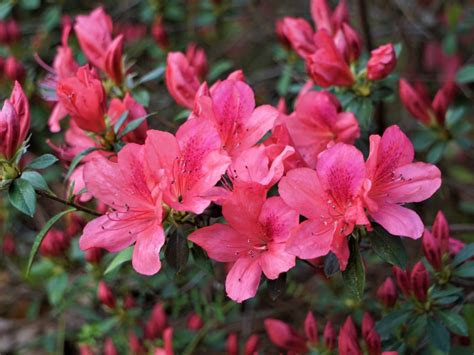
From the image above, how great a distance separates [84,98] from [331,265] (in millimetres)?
656

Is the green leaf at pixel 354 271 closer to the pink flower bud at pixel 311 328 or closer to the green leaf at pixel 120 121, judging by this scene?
the pink flower bud at pixel 311 328

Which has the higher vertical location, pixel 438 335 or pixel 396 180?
pixel 396 180

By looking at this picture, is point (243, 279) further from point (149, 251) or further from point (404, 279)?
point (404, 279)

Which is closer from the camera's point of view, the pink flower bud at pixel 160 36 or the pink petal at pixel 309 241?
the pink petal at pixel 309 241

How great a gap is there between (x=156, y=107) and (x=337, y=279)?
978 millimetres

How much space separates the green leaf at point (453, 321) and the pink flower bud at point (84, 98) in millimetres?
940

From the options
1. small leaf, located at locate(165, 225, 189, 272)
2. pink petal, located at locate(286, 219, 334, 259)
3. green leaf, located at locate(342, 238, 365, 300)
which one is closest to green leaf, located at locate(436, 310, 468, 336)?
green leaf, located at locate(342, 238, 365, 300)

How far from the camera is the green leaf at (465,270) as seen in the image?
1.79 metres

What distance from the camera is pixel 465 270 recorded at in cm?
181

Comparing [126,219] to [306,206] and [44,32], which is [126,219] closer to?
[306,206]

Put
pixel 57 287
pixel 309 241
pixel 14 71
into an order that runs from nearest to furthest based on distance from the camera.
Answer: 1. pixel 309 241
2. pixel 57 287
3. pixel 14 71

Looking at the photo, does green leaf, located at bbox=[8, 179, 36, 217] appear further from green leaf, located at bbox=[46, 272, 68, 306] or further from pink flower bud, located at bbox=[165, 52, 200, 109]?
green leaf, located at bbox=[46, 272, 68, 306]

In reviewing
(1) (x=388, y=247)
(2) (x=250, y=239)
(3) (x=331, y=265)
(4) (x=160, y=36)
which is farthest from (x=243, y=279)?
(4) (x=160, y=36)

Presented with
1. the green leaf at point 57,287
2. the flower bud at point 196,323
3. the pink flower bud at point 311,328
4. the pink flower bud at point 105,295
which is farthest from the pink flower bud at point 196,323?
the pink flower bud at point 311,328
